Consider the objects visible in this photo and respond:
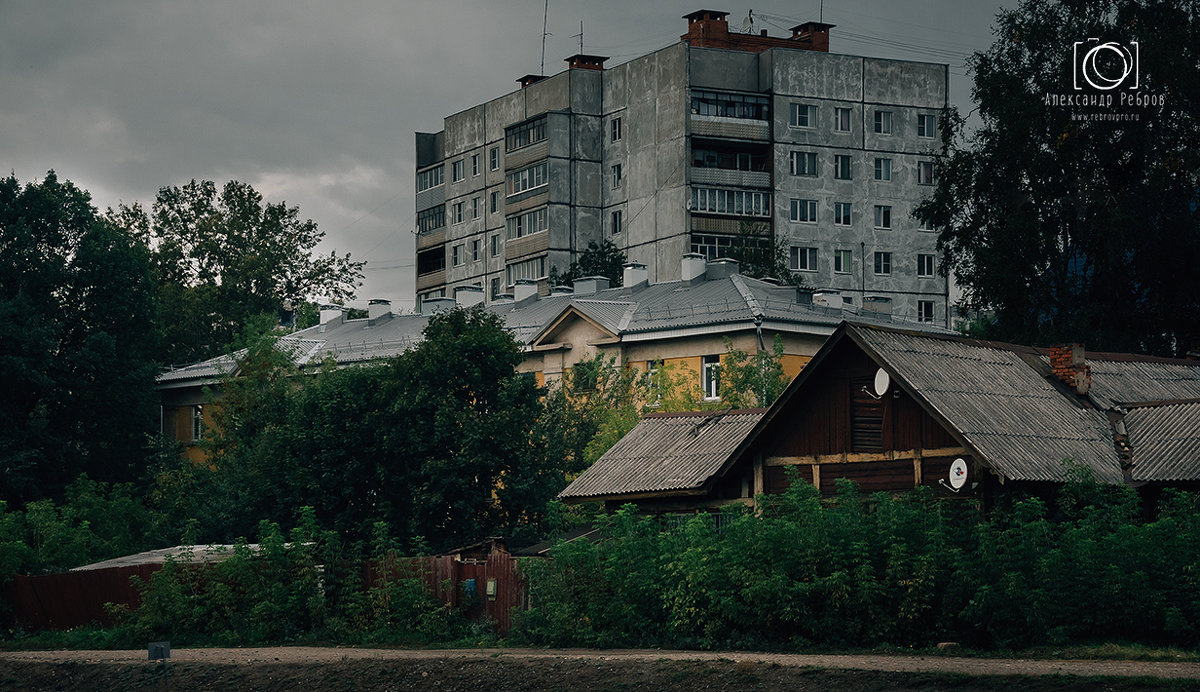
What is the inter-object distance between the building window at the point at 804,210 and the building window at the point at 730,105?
5142mm

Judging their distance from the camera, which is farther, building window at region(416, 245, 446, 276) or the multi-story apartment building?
building window at region(416, 245, 446, 276)

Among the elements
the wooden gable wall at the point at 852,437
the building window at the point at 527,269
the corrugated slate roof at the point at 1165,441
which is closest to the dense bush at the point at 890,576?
the wooden gable wall at the point at 852,437

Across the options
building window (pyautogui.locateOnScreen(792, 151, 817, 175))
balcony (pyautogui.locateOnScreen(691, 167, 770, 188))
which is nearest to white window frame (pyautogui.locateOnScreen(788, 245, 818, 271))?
balcony (pyautogui.locateOnScreen(691, 167, 770, 188))

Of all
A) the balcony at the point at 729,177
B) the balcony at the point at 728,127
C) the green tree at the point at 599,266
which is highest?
the balcony at the point at 728,127

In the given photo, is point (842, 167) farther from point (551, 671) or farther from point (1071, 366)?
point (551, 671)

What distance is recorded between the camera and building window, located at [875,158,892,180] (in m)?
95.6

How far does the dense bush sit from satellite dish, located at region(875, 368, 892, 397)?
78.6 inches

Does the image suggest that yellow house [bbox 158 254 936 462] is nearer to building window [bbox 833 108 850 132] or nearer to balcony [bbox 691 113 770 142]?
balcony [bbox 691 113 770 142]

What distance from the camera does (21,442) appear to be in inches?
2435

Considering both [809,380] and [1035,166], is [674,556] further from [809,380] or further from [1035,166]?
[1035,166]

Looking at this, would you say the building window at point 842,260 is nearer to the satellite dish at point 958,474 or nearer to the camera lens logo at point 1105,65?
the camera lens logo at point 1105,65

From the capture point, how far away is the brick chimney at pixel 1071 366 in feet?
105

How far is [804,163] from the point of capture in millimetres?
93750

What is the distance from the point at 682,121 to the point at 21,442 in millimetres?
41663
